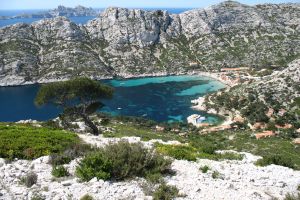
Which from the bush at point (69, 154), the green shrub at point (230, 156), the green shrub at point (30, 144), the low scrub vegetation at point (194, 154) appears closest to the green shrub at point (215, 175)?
the low scrub vegetation at point (194, 154)

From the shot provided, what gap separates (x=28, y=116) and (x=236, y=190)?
133171mm

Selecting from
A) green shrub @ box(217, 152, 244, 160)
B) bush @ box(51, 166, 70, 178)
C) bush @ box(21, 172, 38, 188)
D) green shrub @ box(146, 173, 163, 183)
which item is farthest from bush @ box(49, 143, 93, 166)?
green shrub @ box(217, 152, 244, 160)

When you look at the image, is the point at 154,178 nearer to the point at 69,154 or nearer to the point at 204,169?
the point at 204,169

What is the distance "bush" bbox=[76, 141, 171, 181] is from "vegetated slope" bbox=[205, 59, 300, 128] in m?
93.1

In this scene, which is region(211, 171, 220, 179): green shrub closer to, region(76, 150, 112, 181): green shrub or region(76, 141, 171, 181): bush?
region(76, 141, 171, 181): bush

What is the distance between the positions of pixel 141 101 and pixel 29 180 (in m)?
144

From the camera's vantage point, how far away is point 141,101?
162 m

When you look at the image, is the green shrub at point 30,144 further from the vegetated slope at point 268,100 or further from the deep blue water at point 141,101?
the deep blue water at point 141,101

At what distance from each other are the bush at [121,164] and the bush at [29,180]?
6.65 feet

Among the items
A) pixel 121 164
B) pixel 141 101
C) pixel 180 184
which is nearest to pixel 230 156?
pixel 180 184

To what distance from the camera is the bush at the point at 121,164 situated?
1870 centimetres

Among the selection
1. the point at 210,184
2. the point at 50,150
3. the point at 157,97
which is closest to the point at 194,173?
the point at 210,184

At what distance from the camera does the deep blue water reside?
142 metres

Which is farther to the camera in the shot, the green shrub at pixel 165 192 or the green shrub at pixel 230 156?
the green shrub at pixel 230 156
